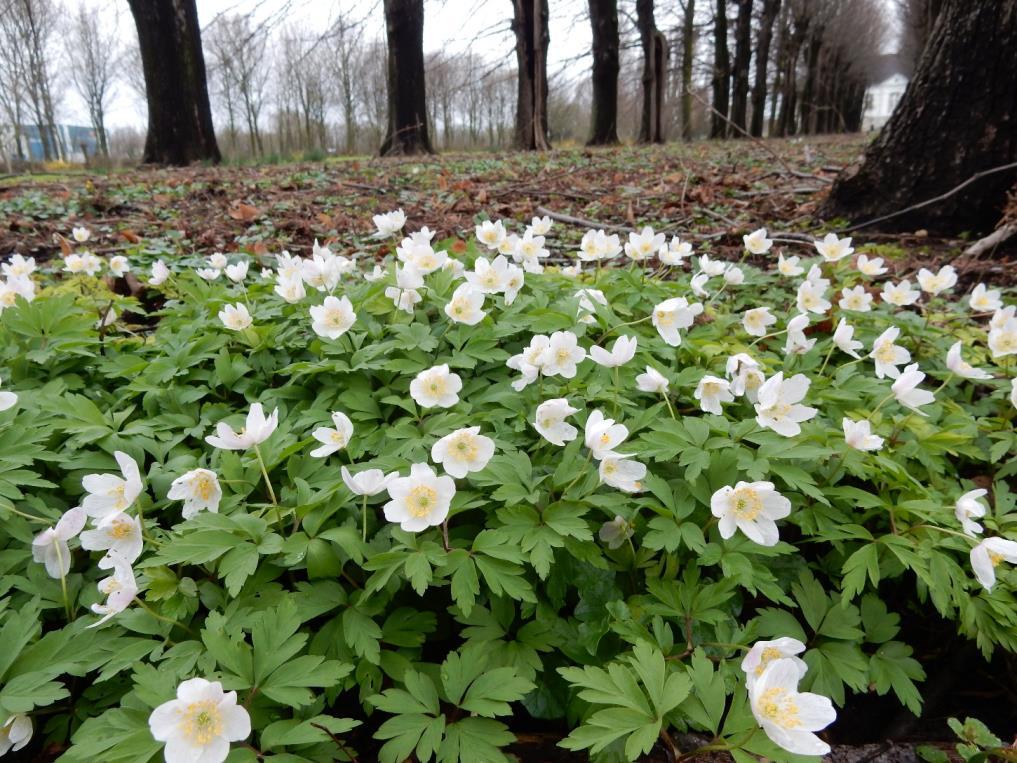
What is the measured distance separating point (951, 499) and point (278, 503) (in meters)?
1.99

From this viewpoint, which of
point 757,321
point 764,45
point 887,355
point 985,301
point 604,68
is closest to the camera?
point 887,355

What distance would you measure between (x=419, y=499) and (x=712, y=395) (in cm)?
101

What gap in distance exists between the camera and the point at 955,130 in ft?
14.2

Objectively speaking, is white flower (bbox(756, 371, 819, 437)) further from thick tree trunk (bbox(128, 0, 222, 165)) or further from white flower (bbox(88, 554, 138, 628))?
thick tree trunk (bbox(128, 0, 222, 165))

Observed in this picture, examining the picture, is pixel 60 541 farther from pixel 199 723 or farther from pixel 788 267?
pixel 788 267

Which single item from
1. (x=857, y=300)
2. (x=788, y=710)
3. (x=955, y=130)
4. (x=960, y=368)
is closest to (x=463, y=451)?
(x=788, y=710)

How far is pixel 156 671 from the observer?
4.05 feet

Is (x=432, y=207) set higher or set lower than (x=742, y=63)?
lower

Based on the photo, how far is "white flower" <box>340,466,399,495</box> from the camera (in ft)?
4.70

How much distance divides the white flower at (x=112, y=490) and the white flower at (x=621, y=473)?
117 cm

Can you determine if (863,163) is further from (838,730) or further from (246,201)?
(246,201)

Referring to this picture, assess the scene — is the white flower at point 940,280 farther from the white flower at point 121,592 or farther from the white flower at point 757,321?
the white flower at point 121,592

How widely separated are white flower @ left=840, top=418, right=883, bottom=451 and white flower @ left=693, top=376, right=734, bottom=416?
348mm

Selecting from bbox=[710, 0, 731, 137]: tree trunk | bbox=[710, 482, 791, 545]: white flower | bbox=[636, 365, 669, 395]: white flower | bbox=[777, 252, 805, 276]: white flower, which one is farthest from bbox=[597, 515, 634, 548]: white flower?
bbox=[710, 0, 731, 137]: tree trunk
